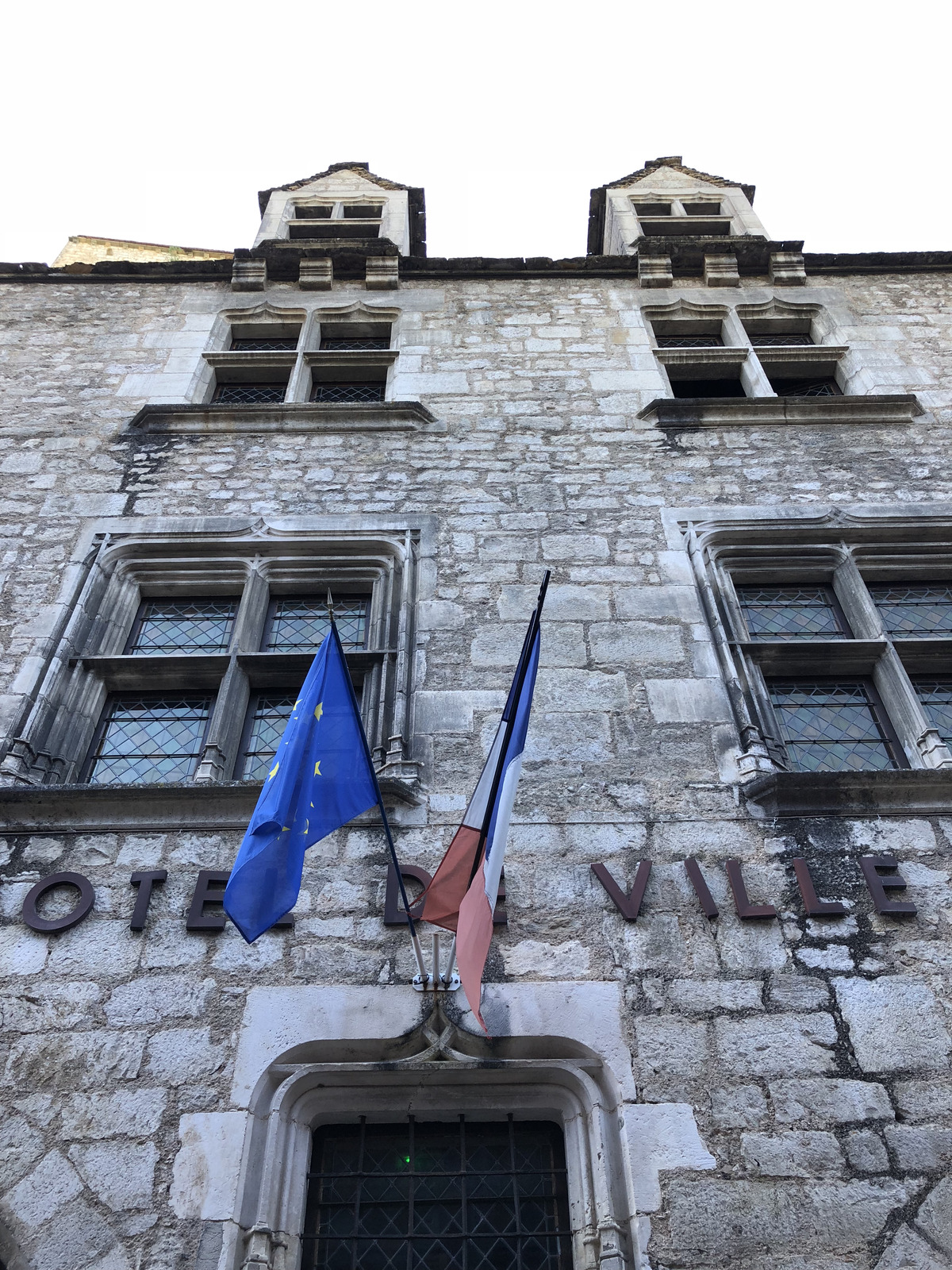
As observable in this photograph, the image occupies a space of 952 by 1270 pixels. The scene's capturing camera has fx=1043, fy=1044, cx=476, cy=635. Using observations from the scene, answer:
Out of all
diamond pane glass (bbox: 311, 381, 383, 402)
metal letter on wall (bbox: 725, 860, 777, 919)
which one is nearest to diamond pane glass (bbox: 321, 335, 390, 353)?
diamond pane glass (bbox: 311, 381, 383, 402)

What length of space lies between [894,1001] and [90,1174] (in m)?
2.81

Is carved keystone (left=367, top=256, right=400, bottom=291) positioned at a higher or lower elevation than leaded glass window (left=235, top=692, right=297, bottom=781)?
higher

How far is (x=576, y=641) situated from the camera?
208 inches

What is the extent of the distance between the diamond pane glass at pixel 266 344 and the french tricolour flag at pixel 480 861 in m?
5.48

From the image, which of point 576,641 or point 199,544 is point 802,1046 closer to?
point 576,641

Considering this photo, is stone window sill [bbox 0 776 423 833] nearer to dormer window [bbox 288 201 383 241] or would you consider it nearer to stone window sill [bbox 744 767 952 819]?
stone window sill [bbox 744 767 952 819]

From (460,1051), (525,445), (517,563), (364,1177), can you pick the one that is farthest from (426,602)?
(364,1177)

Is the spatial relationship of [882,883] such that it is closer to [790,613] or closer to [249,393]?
[790,613]

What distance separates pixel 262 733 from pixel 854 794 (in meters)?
2.79

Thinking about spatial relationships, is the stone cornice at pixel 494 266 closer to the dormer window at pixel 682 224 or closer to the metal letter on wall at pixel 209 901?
the dormer window at pixel 682 224

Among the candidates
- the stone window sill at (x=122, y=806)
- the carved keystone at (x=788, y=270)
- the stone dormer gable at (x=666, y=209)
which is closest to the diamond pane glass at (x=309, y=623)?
the stone window sill at (x=122, y=806)

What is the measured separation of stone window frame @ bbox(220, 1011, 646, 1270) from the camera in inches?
136

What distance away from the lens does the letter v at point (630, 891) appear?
13.3 feet

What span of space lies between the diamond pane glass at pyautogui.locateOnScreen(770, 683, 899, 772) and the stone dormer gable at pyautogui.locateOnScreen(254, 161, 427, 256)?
6530 mm
